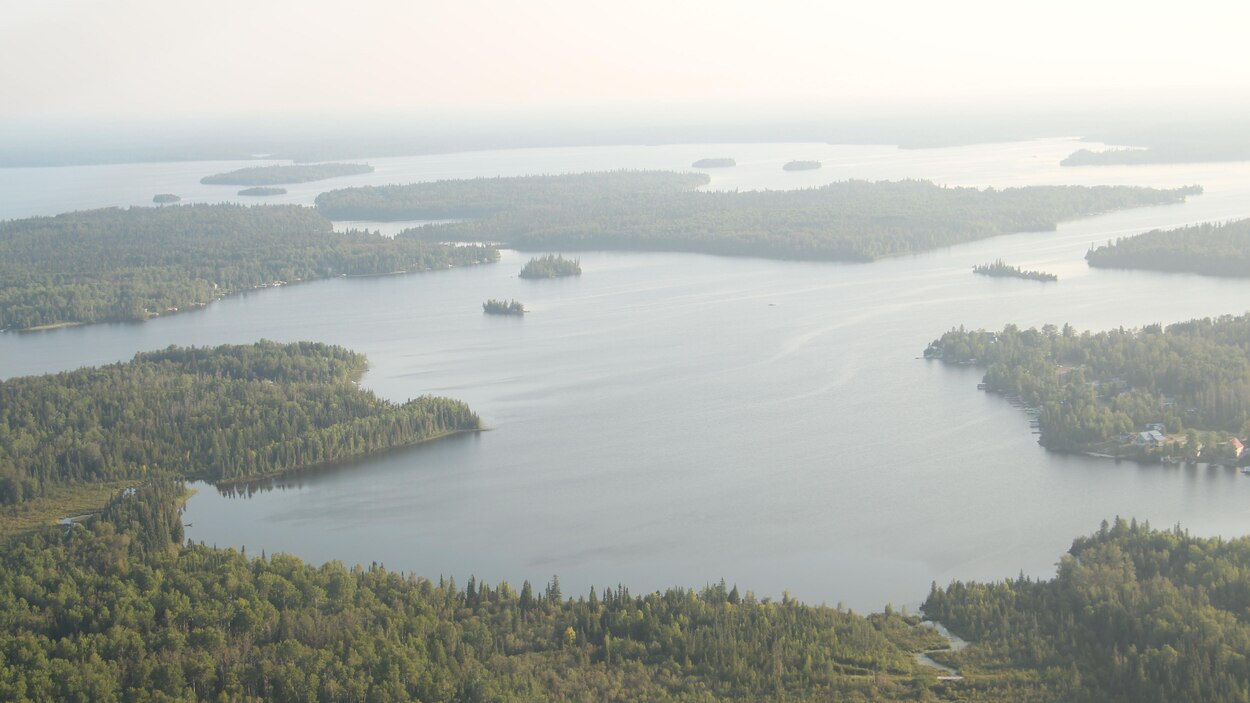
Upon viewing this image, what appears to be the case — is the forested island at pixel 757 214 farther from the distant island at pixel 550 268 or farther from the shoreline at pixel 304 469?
the shoreline at pixel 304 469

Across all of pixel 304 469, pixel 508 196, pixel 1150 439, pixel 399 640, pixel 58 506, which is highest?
pixel 508 196

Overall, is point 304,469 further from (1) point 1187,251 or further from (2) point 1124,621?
(1) point 1187,251

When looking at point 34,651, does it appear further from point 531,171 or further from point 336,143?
point 336,143

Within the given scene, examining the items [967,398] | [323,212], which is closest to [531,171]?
[323,212]

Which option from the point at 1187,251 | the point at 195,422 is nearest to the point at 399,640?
the point at 195,422

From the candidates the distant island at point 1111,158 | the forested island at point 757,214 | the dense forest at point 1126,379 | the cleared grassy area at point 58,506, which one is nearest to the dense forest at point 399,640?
the cleared grassy area at point 58,506

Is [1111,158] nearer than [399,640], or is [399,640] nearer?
[399,640]
